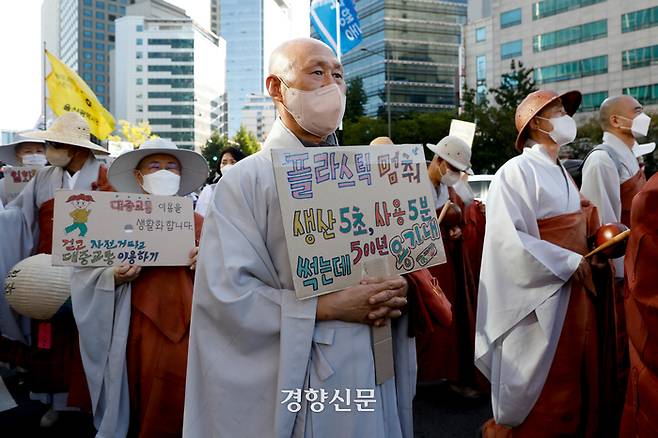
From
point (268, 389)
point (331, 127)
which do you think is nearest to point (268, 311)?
point (268, 389)

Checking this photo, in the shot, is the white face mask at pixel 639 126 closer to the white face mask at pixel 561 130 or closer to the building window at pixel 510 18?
the white face mask at pixel 561 130

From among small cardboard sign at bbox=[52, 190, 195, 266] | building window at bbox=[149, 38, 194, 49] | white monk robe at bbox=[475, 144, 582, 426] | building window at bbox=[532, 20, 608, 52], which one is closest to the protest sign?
white monk robe at bbox=[475, 144, 582, 426]

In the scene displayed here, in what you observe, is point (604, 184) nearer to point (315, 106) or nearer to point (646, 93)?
point (315, 106)

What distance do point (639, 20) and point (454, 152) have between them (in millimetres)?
41709

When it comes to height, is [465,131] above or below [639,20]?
below

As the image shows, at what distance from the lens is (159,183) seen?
350cm

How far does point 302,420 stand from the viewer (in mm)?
1850

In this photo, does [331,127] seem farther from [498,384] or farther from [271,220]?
[498,384]

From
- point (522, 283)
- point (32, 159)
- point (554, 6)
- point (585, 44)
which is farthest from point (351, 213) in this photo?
point (554, 6)

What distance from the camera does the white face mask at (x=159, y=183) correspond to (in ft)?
11.5

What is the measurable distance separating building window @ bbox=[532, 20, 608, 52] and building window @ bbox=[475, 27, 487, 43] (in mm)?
13701

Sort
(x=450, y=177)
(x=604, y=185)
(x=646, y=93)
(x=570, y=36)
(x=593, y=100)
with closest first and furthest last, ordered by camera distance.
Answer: (x=604, y=185), (x=450, y=177), (x=646, y=93), (x=593, y=100), (x=570, y=36)

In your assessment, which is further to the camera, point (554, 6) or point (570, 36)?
point (554, 6)

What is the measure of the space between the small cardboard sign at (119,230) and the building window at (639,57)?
4279cm
